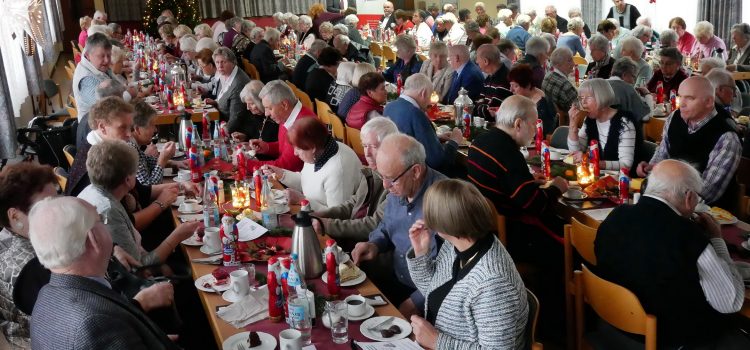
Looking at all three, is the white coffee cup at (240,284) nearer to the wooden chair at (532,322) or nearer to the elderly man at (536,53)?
the wooden chair at (532,322)

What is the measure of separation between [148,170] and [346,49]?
630cm

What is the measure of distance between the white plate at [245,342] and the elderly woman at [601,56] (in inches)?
259

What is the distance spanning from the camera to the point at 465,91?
7801 millimetres

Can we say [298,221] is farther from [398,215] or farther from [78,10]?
[78,10]

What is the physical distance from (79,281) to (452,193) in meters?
1.33

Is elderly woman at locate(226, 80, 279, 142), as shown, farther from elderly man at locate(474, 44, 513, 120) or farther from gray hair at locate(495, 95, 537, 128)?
gray hair at locate(495, 95, 537, 128)

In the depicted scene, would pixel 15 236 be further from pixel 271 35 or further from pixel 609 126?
pixel 271 35

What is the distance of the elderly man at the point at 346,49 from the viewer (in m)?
11.2


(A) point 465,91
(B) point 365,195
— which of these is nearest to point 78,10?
(A) point 465,91

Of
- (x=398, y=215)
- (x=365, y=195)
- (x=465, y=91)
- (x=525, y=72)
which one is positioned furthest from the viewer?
(x=465, y=91)

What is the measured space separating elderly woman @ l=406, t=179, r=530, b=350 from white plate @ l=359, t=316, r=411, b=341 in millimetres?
84

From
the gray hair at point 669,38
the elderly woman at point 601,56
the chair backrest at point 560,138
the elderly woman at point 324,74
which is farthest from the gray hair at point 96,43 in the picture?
the gray hair at point 669,38

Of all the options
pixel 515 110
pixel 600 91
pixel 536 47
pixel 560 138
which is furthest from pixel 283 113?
pixel 536 47

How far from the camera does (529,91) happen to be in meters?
6.69
